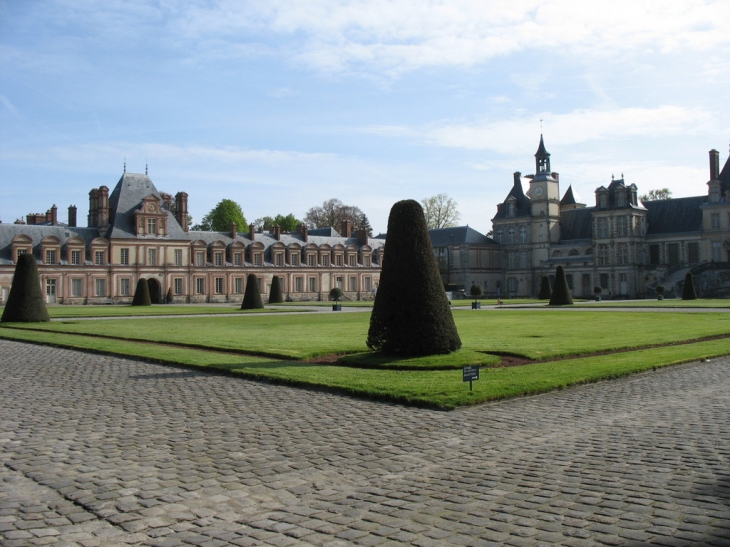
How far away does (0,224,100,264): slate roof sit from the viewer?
175 feet

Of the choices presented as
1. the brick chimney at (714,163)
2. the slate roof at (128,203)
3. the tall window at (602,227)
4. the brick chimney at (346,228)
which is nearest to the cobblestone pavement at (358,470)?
the slate roof at (128,203)

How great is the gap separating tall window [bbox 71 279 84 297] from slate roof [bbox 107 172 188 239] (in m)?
4.59

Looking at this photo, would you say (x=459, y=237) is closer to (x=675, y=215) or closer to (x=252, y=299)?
(x=675, y=215)

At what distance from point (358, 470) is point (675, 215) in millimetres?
70546

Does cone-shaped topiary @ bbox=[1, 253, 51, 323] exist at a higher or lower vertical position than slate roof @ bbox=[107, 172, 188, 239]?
lower

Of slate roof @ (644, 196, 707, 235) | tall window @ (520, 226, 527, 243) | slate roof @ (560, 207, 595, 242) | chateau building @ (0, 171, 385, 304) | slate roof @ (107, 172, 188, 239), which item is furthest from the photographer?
tall window @ (520, 226, 527, 243)

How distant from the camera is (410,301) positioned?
43.8ft

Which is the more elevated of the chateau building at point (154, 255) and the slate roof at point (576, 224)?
the slate roof at point (576, 224)

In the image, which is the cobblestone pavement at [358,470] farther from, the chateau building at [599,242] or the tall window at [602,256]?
the tall window at [602,256]

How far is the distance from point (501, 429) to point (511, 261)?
73.3 meters

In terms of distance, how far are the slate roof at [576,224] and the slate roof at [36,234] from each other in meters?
49.3

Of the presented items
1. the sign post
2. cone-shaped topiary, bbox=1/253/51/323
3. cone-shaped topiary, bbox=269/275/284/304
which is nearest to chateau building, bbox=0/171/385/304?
cone-shaped topiary, bbox=269/275/284/304

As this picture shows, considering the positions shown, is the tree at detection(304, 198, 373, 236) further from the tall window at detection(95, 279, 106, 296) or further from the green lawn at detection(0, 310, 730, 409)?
the green lawn at detection(0, 310, 730, 409)

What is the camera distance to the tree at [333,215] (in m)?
91.2
